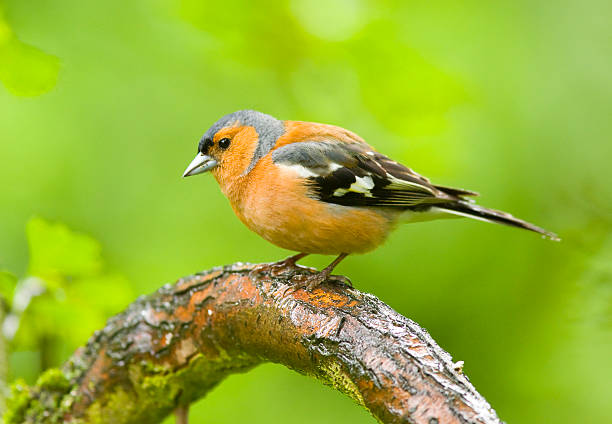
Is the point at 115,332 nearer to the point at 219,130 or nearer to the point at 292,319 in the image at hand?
the point at 292,319

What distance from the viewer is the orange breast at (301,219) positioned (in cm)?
381

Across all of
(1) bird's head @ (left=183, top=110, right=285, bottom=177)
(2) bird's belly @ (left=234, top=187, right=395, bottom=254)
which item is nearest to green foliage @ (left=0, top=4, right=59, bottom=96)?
(2) bird's belly @ (left=234, top=187, right=395, bottom=254)

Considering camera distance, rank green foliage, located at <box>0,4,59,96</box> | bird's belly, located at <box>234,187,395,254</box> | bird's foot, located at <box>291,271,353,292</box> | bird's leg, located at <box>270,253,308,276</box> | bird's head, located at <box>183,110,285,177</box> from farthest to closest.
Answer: bird's head, located at <box>183,110,285,177</box> < bird's belly, located at <box>234,187,395,254</box> < bird's leg, located at <box>270,253,308,276</box> < bird's foot, located at <box>291,271,353,292</box> < green foliage, located at <box>0,4,59,96</box>

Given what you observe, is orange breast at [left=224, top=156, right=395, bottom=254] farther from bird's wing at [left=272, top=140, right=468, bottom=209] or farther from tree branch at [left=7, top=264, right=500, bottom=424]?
tree branch at [left=7, top=264, right=500, bottom=424]

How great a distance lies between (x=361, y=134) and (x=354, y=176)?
903mm

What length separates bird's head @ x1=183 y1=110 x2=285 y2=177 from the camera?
4.33 metres

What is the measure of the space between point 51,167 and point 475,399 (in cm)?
410

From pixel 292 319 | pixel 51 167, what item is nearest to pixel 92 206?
pixel 51 167

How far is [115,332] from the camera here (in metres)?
3.46

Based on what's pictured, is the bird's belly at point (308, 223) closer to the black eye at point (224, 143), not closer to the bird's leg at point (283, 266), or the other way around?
the bird's leg at point (283, 266)

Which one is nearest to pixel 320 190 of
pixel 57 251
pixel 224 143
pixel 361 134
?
pixel 224 143

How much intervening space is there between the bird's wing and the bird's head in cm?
21

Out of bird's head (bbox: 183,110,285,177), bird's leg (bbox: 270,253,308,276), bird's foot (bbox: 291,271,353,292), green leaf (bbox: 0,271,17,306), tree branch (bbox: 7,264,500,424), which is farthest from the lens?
bird's head (bbox: 183,110,285,177)

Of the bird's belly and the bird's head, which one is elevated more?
the bird's head
